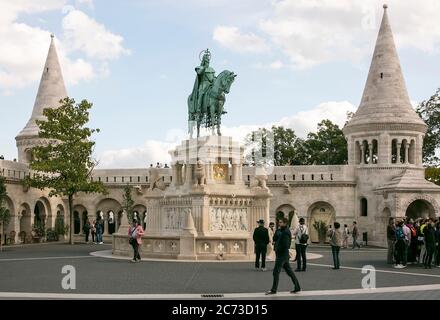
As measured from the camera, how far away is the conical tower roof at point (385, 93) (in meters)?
37.6

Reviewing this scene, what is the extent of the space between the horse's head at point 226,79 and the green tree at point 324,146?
29577mm

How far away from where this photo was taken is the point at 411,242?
2014 cm

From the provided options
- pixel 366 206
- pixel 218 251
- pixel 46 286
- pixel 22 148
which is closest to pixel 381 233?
pixel 366 206

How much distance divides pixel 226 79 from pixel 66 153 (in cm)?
1300

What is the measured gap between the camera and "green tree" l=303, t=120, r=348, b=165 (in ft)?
177

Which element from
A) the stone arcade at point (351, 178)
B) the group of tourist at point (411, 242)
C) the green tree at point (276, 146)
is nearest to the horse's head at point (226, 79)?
the stone arcade at point (351, 178)

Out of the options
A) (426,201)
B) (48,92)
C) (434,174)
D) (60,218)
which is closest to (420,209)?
(426,201)

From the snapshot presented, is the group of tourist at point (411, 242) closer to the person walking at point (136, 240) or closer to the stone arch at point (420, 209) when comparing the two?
the person walking at point (136, 240)

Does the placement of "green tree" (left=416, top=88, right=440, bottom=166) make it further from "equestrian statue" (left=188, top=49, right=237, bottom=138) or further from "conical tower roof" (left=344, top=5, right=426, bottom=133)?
"equestrian statue" (left=188, top=49, right=237, bottom=138)

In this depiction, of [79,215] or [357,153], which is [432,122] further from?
[79,215]

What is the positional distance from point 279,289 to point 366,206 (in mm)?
26546

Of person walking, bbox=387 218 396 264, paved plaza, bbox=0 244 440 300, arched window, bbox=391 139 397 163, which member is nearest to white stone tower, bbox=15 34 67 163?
arched window, bbox=391 139 397 163
